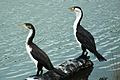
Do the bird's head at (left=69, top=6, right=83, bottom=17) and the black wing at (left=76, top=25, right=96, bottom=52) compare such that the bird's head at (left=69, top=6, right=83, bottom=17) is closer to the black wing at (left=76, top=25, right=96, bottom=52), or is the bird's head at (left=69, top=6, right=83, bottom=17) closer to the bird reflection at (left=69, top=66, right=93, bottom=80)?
the black wing at (left=76, top=25, right=96, bottom=52)

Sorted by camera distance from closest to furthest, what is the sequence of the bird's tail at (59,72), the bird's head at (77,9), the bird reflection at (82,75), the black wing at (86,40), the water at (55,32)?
1. the bird's tail at (59,72)
2. the bird reflection at (82,75)
3. the black wing at (86,40)
4. the bird's head at (77,9)
5. the water at (55,32)

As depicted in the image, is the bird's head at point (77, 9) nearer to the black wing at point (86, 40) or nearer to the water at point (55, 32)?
the black wing at point (86, 40)

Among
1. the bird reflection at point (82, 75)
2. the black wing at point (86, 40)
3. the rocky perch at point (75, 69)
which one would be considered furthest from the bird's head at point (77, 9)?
the bird reflection at point (82, 75)

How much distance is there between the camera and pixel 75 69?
13047mm

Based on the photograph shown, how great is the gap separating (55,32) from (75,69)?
7.15 metres

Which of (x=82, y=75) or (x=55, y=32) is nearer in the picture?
(x=82, y=75)

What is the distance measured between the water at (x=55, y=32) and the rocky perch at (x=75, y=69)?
278 mm

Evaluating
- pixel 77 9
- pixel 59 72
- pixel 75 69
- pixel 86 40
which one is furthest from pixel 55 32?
pixel 59 72

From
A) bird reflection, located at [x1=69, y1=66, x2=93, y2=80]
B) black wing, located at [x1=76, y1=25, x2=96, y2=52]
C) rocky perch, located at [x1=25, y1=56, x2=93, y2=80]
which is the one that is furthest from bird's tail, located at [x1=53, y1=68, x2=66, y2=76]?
black wing, located at [x1=76, y1=25, x2=96, y2=52]

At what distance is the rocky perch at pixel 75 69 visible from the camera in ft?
40.5

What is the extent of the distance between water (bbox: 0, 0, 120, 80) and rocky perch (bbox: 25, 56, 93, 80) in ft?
0.91

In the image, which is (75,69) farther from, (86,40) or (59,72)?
(86,40)

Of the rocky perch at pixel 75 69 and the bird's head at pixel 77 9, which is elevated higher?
the bird's head at pixel 77 9

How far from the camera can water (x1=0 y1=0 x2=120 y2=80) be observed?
46.8ft
